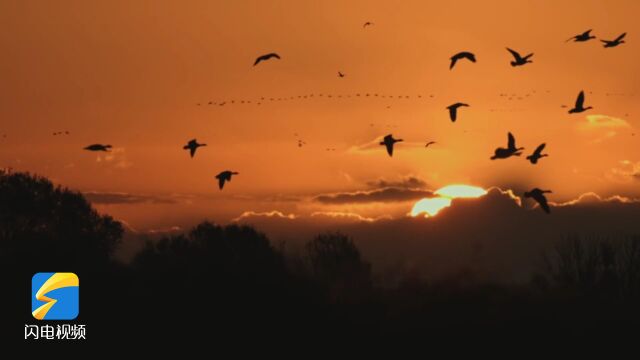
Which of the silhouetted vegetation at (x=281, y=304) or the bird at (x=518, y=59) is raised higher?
the bird at (x=518, y=59)

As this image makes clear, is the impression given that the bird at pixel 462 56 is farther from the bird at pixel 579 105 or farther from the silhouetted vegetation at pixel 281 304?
the silhouetted vegetation at pixel 281 304

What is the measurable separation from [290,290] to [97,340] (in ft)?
72.9

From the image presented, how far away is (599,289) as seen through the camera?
11981 cm

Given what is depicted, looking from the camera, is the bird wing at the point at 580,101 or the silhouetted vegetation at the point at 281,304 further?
the silhouetted vegetation at the point at 281,304

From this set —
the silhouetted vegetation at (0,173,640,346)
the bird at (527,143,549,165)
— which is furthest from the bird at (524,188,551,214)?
the silhouetted vegetation at (0,173,640,346)

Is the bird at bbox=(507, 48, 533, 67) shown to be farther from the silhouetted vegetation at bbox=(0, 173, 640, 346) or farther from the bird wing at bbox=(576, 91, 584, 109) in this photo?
the silhouetted vegetation at bbox=(0, 173, 640, 346)

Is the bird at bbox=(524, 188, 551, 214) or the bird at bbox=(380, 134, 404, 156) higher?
the bird at bbox=(380, 134, 404, 156)

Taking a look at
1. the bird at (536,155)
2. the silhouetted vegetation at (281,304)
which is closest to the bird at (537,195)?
the bird at (536,155)

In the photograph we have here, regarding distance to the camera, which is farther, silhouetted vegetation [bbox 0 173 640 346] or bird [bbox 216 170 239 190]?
silhouetted vegetation [bbox 0 173 640 346]

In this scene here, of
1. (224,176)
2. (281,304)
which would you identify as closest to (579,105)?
(224,176)

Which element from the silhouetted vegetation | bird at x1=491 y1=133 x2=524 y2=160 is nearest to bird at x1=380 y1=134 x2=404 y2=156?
bird at x1=491 y1=133 x2=524 y2=160

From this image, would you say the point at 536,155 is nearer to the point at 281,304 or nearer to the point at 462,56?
the point at 462,56

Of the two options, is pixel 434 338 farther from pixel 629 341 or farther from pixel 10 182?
pixel 10 182

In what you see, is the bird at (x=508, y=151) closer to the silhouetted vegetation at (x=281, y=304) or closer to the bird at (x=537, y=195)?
the bird at (x=537, y=195)
